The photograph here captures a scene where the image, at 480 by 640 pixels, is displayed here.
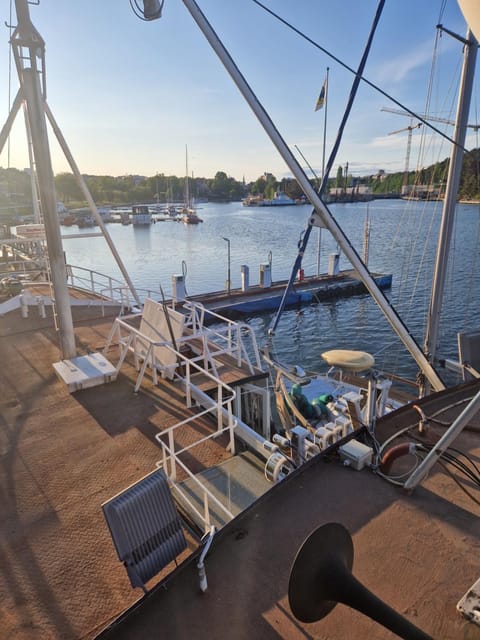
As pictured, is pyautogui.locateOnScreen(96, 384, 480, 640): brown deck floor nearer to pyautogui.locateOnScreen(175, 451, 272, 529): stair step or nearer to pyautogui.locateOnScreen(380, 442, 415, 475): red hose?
pyautogui.locateOnScreen(380, 442, 415, 475): red hose

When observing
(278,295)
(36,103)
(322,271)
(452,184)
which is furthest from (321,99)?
(322,271)

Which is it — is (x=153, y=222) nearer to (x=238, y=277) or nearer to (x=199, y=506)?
(x=238, y=277)

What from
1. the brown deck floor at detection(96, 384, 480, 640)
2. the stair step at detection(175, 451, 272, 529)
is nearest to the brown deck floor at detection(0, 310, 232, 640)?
the stair step at detection(175, 451, 272, 529)

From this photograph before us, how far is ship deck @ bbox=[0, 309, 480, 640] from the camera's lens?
3.28 meters

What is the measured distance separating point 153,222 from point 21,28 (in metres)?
122

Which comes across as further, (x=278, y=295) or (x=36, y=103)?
(x=278, y=295)

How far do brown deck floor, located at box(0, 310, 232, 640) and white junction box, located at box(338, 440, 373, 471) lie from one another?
218cm

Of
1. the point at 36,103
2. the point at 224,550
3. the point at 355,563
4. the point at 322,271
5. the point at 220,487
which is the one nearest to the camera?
the point at 355,563

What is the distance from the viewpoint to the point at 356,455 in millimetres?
5055

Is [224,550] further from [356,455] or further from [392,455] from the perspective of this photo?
[392,455]

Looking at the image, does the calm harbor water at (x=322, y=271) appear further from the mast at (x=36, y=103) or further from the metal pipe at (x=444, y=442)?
the mast at (x=36, y=103)

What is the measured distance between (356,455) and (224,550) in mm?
2074

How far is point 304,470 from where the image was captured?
4.98 metres

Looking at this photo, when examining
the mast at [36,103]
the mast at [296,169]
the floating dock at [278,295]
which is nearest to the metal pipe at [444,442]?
the mast at [296,169]
